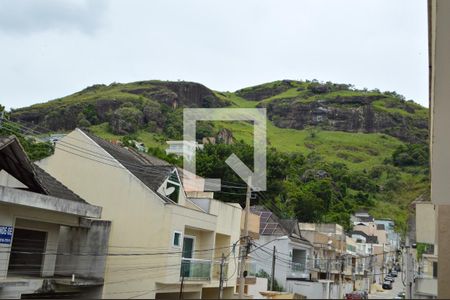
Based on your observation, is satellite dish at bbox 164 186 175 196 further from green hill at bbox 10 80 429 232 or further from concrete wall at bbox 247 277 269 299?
green hill at bbox 10 80 429 232

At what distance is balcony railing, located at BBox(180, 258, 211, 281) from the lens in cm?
1747

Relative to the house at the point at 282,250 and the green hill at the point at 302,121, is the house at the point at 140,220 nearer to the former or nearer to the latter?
the house at the point at 282,250

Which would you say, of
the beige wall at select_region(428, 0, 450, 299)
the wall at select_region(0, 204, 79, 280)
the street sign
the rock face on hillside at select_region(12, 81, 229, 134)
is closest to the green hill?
the rock face on hillside at select_region(12, 81, 229, 134)

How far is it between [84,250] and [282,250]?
17.8m

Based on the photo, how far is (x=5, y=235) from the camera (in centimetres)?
1346

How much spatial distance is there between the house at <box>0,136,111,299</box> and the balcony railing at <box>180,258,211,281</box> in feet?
9.33

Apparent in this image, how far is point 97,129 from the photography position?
82.2 meters

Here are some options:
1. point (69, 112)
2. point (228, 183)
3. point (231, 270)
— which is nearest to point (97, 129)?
point (69, 112)

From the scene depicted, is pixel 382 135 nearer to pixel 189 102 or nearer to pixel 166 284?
pixel 189 102

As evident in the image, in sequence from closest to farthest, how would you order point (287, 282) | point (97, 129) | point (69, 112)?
point (287, 282) → point (97, 129) → point (69, 112)

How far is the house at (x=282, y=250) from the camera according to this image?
31016 mm

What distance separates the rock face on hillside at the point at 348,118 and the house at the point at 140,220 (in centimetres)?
11744

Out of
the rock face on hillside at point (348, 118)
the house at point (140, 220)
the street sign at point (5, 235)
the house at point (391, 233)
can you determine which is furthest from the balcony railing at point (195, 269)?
the rock face on hillside at point (348, 118)

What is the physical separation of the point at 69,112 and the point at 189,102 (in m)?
36.0
